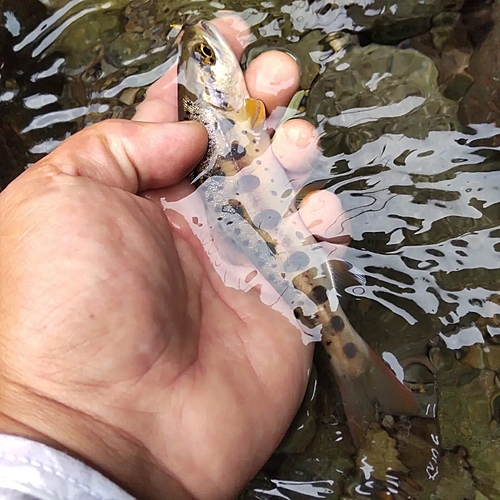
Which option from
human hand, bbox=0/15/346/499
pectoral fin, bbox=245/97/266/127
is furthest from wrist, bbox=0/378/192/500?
pectoral fin, bbox=245/97/266/127

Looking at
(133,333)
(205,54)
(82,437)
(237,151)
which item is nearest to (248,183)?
(237,151)

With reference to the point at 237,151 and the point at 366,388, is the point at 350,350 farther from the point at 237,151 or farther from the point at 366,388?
the point at 237,151

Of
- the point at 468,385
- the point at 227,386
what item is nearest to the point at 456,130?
the point at 468,385

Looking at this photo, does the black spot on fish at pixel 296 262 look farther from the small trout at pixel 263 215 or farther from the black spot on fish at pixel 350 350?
the black spot on fish at pixel 350 350

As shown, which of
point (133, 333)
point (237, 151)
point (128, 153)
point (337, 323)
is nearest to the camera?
point (133, 333)

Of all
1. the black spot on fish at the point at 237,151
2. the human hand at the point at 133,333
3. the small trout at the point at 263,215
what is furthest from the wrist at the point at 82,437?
the black spot on fish at the point at 237,151

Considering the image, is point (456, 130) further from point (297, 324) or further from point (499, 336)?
point (297, 324)
